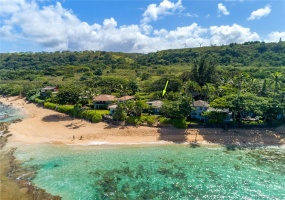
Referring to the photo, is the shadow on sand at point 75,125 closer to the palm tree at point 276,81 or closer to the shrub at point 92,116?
the shrub at point 92,116

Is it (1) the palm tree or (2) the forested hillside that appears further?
(1) the palm tree

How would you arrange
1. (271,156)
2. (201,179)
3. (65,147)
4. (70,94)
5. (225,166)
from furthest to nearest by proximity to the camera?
1. (70,94)
2. (65,147)
3. (271,156)
4. (225,166)
5. (201,179)

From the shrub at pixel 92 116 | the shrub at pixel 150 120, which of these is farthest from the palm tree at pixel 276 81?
the shrub at pixel 92 116

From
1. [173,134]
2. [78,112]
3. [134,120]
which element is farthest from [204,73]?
[78,112]

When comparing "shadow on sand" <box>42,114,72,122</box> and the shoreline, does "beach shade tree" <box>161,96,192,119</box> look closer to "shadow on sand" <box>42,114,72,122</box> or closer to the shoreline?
the shoreline

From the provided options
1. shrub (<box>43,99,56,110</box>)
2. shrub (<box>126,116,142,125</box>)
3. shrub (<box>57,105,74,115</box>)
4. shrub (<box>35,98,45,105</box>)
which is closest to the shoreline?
shrub (<box>126,116,142,125</box>)

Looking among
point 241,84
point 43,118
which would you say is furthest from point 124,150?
point 241,84

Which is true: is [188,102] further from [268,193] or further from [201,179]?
[268,193]

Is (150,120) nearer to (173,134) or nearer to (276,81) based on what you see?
(173,134)
